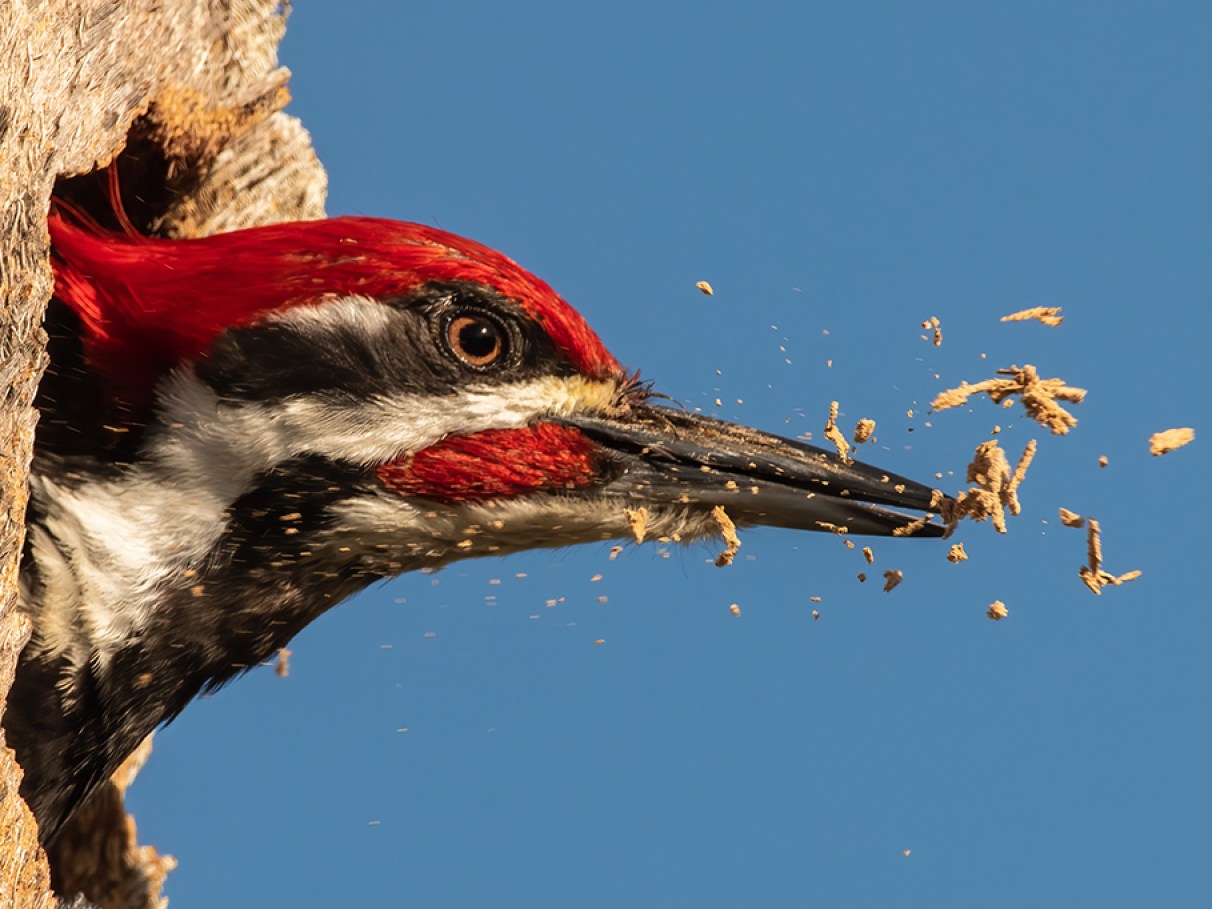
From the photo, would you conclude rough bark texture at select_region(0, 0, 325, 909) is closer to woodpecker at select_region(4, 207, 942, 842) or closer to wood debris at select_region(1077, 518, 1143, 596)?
woodpecker at select_region(4, 207, 942, 842)

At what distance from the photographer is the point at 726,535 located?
3236 millimetres

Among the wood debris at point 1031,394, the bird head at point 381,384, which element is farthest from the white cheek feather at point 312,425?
the wood debris at point 1031,394

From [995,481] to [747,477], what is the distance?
0.44m

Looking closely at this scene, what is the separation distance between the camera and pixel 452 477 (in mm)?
3064

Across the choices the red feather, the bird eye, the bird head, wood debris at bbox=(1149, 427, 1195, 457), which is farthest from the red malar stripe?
wood debris at bbox=(1149, 427, 1195, 457)

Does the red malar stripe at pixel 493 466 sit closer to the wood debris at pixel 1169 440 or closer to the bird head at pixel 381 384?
the bird head at pixel 381 384

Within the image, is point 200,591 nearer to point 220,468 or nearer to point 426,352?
point 220,468

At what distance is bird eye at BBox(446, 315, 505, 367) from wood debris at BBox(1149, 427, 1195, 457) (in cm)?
121

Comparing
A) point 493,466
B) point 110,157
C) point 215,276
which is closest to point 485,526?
point 493,466

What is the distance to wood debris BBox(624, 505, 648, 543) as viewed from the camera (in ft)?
10.4

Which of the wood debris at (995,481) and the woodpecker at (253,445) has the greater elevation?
the wood debris at (995,481)

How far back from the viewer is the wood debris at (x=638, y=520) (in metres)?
3.18

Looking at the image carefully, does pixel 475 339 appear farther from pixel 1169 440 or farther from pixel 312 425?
pixel 1169 440

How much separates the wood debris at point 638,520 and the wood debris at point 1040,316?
2.55 ft
